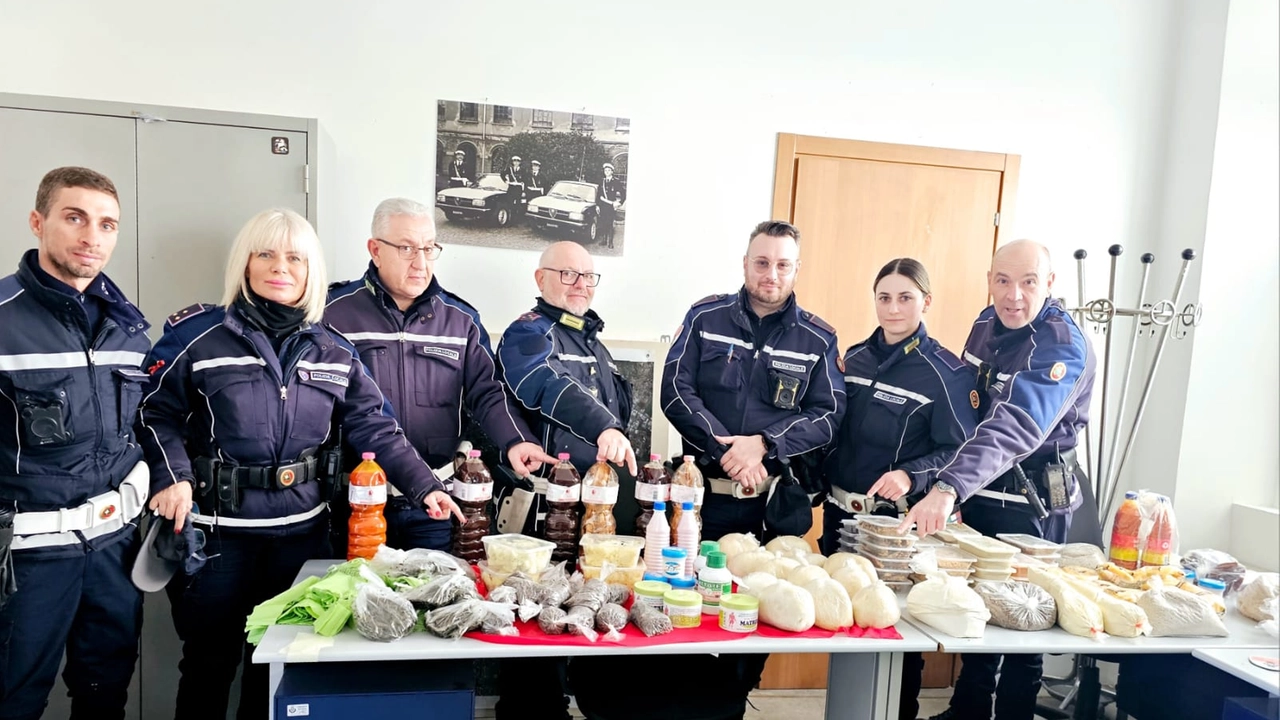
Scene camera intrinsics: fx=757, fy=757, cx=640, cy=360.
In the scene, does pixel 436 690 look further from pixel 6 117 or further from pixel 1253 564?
pixel 1253 564

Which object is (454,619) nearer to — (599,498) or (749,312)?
(599,498)

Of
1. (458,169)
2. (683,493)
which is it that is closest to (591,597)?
(683,493)

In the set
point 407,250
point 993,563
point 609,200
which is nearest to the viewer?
point 993,563

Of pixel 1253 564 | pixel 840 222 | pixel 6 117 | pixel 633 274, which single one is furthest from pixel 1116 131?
pixel 6 117

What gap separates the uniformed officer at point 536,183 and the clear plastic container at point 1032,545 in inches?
92.8

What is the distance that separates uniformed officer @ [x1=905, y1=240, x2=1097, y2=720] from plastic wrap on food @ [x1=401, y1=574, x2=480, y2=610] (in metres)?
1.72

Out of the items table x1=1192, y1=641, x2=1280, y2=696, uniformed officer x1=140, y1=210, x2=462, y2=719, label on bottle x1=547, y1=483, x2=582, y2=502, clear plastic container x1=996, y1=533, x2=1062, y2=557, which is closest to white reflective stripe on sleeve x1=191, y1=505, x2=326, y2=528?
uniformed officer x1=140, y1=210, x2=462, y2=719

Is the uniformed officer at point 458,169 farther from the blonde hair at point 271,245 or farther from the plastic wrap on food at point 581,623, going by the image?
the plastic wrap on food at point 581,623

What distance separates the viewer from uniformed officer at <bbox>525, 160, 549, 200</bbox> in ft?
11.3

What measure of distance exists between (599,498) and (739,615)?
0.59m

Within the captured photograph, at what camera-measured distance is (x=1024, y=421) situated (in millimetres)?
2570

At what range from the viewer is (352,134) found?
3311 millimetres

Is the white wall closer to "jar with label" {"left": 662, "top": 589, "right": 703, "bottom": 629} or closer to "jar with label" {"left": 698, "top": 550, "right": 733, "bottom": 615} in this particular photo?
"jar with label" {"left": 698, "top": 550, "right": 733, "bottom": 615}

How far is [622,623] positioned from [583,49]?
8.65 ft
